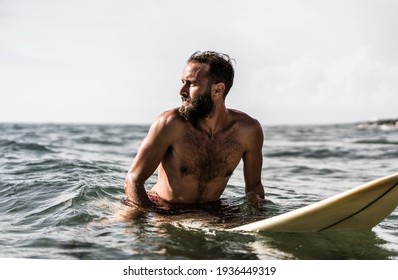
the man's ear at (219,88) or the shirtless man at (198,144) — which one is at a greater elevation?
the man's ear at (219,88)

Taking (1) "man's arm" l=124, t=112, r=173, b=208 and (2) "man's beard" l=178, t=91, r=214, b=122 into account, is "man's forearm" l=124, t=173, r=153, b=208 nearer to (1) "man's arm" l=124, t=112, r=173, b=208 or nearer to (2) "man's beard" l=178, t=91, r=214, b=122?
(1) "man's arm" l=124, t=112, r=173, b=208

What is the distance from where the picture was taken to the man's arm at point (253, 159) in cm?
375

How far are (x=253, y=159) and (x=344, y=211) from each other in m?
0.95

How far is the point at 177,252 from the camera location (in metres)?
2.79

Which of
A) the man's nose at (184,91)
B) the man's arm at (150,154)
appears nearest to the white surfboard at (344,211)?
the man's arm at (150,154)

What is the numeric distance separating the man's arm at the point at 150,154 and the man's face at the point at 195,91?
171 millimetres

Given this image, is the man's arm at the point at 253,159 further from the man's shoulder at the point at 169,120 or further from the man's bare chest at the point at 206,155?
the man's shoulder at the point at 169,120

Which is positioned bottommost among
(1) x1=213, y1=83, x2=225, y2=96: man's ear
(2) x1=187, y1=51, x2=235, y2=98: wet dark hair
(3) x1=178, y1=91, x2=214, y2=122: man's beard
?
(3) x1=178, y1=91, x2=214, y2=122: man's beard

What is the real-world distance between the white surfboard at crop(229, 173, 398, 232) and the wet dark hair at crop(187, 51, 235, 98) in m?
1.07

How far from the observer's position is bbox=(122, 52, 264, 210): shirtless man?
135 inches

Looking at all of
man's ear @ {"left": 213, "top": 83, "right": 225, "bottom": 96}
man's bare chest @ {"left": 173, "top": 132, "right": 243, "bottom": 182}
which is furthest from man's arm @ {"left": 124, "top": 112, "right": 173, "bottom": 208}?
man's ear @ {"left": 213, "top": 83, "right": 225, "bottom": 96}
